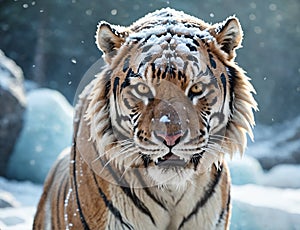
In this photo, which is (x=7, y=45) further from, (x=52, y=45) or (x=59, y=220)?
(x=59, y=220)

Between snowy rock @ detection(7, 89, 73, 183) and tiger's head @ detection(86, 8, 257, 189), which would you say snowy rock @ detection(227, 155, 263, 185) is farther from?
tiger's head @ detection(86, 8, 257, 189)

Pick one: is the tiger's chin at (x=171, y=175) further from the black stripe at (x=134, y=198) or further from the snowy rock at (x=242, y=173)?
the snowy rock at (x=242, y=173)

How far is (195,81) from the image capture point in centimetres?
145

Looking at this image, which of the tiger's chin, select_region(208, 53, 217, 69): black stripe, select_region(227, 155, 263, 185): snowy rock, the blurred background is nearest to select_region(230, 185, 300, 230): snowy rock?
select_region(227, 155, 263, 185): snowy rock

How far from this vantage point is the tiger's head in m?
1.42

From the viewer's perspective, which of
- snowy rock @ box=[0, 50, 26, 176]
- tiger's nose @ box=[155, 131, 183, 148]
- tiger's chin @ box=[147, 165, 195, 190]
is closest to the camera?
tiger's nose @ box=[155, 131, 183, 148]

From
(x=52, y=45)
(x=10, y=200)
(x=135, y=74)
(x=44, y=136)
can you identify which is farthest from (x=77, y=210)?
(x=52, y=45)

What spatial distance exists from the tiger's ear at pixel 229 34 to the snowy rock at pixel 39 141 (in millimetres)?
3212

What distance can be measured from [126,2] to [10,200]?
3.30 m

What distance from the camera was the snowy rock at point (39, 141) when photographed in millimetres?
4703

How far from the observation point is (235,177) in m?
3.82

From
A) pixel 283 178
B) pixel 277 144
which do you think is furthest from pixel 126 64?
pixel 277 144

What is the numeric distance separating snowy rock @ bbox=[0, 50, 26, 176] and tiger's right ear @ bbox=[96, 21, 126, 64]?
→ 3.06m

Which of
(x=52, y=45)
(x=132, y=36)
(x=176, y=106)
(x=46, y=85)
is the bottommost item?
(x=176, y=106)
